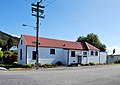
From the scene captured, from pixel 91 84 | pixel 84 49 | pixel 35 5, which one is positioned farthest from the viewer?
pixel 84 49

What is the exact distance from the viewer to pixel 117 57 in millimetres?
81000

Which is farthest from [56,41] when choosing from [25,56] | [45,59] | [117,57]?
[117,57]

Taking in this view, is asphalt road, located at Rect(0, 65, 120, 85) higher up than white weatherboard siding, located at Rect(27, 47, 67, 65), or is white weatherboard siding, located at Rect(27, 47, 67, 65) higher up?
Result: white weatherboard siding, located at Rect(27, 47, 67, 65)

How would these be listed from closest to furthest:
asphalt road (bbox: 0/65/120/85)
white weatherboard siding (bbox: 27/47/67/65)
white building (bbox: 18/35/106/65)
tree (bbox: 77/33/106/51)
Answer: asphalt road (bbox: 0/65/120/85) → white weatherboard siding (bbox: 27/47/67/65) → white building (bbox: 18/35/106/65) → tree (bbox: 77/33/106/51)

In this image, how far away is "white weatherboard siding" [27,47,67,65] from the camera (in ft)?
134

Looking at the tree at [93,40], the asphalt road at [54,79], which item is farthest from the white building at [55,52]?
the tree at [93,40]

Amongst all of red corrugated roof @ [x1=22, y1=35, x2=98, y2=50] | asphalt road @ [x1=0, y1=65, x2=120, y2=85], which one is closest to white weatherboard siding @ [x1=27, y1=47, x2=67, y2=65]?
red corrugated roof @ [x1=22, y1=35, x2=98, y2=50]

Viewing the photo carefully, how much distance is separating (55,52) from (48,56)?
228cm

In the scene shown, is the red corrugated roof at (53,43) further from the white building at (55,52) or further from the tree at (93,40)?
the tree at (93,40)

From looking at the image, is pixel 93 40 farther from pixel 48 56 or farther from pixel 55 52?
pixel 48 56

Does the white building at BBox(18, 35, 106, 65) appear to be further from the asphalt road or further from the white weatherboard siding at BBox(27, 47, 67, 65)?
the asphalt road

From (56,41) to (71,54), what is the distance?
4.41 m

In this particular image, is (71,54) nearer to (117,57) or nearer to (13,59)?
(13,59)

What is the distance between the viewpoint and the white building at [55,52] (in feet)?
135
